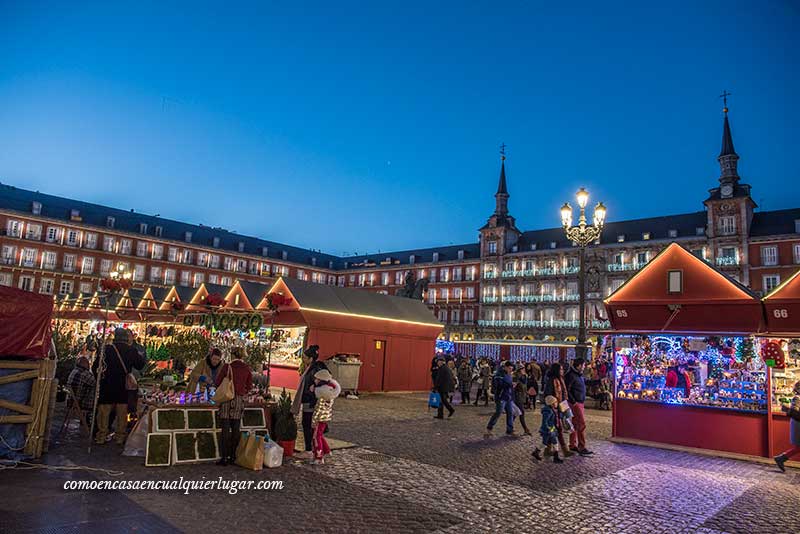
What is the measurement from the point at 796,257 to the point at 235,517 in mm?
51332

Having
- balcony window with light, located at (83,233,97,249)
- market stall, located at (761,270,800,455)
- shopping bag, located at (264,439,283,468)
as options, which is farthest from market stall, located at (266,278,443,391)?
balcony window with light, located at (83,233,97,249)

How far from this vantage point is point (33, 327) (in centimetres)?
772

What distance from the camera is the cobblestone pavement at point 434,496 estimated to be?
553cm

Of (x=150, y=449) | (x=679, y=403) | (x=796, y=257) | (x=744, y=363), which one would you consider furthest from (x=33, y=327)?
(x=796, y=257)

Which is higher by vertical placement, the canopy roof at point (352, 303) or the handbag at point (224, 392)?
the canopy roof at point (352, 303)

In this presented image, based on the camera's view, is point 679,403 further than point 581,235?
No

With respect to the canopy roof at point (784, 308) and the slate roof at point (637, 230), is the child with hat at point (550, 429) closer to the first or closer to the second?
the canopy roof at point (784, 308)

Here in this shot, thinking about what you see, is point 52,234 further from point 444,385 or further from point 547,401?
point 547,401

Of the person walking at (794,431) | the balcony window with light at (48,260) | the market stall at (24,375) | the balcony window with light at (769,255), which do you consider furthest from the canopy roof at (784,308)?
the balcony window with light at (48,260)

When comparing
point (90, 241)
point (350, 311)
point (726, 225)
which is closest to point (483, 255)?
point (726, 225)

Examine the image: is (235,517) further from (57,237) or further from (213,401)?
(57,237)

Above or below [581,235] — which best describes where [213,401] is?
below

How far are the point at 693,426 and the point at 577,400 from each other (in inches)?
122

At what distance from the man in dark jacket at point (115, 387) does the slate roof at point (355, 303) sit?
33.0ft
